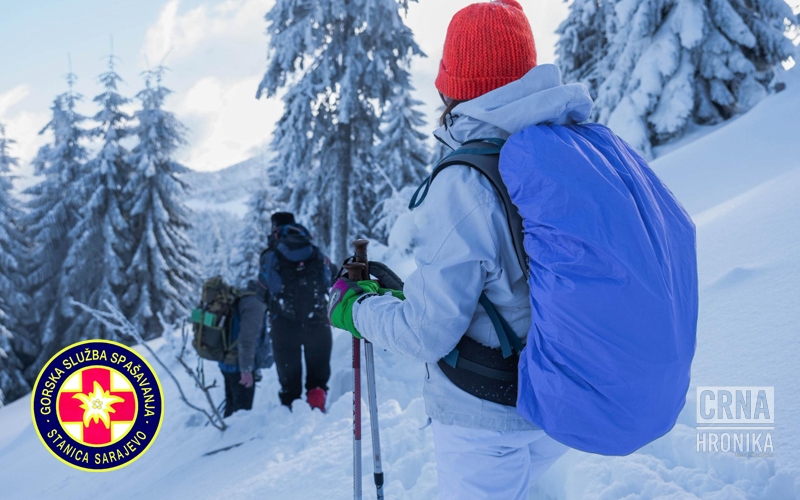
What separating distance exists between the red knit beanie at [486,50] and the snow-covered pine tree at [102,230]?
67.2 feet

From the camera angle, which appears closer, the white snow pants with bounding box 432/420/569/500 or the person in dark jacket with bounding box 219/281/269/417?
the white snow pants with bounding box 432/420/569/500

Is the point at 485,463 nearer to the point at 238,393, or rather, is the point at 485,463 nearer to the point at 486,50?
the point at 486,50

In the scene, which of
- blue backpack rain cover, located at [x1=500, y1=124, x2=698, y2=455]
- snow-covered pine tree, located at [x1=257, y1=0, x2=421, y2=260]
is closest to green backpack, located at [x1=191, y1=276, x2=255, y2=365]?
blue backpack rain cover, located at [x1=500, y1=124, x2=698, y2=455]

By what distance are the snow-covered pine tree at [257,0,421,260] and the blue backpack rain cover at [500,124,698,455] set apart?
33.8 ft

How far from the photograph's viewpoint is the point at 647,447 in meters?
2.68

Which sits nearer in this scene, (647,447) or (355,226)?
(647,447)

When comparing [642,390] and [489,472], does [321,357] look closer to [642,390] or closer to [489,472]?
[489,472]

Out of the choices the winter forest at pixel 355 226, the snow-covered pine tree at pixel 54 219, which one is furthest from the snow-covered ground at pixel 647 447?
the snow-covered pine tree at pixel 54 219

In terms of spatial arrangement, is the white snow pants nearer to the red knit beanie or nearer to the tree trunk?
the red knit beanie

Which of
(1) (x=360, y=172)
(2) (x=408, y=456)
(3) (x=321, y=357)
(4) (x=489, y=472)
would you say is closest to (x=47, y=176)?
(1) (x=360, y=172)

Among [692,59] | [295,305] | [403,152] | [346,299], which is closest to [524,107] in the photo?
[346,299]

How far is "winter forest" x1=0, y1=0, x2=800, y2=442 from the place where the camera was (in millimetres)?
10820

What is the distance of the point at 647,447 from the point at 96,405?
5.26 meters

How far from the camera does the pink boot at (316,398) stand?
5211mm
